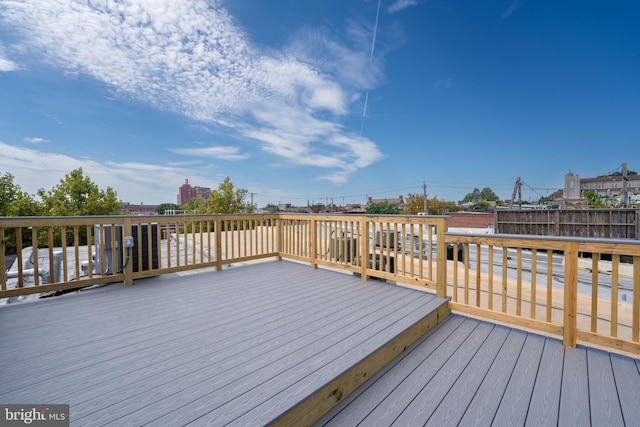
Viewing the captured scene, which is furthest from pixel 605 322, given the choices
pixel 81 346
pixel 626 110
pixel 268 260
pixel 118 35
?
pixel 626 110

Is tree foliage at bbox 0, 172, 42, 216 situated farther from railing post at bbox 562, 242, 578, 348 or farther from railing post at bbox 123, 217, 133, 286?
railing post at bbox 562, 242, 578, 348

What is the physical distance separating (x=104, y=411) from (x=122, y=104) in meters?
19.3

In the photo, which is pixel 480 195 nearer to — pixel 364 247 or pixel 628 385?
pixel 364 247

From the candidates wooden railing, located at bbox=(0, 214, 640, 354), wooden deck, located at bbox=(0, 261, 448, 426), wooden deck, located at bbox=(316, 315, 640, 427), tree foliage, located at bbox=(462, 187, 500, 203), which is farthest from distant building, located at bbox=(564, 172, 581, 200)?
wooden deck, located at bbox=(0, 261, 448, 426)

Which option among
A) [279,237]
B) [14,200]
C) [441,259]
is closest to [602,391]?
[441,259]

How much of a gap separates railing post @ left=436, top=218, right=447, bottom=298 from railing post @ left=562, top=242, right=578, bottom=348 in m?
1.00

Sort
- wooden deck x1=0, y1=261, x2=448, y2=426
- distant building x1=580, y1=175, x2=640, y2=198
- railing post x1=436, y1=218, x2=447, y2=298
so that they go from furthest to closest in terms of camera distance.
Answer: distant building x1=580, y1=175, x2=640, y2=198 < railing post x1=436, y1=218, x2=447, y2=298 < wooden deck x1=0, y1=261, x2=448, y2=426

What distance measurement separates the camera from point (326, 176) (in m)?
23.6

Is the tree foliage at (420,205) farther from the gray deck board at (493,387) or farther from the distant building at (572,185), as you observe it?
the gray deck board at (493,387)

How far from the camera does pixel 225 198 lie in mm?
25766

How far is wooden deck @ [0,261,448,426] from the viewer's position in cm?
138

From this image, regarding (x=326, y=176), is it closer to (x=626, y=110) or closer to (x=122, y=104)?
(x=122, y=104)

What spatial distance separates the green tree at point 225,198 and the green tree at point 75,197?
786 cm

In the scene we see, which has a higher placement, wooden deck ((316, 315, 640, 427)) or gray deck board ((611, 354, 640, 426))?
gray deck board ((611, 354, 640, 426))
